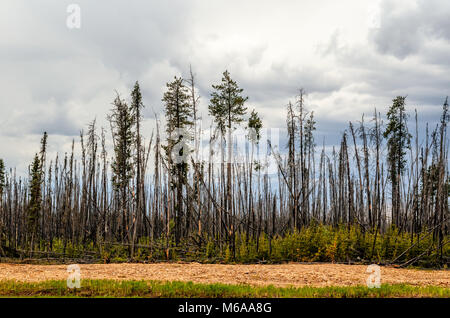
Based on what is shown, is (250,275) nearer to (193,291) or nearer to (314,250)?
(193,291)

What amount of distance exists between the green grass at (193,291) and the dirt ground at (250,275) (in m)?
1.76

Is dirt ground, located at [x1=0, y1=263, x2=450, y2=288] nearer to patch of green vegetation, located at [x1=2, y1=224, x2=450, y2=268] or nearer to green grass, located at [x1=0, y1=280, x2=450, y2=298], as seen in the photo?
patch of green vegetation, located at [x1=2, y1=224, x2=450, y2=268]

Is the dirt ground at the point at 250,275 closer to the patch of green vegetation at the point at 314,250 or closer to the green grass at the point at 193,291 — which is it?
the patch of green vegetation at the point at 314,250

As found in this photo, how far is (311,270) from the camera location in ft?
45.8

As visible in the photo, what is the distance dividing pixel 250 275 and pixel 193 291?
4186 millimetres

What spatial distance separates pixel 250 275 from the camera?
517 inches

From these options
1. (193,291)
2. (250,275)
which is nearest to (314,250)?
(250,275)

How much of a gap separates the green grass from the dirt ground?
5.79ft

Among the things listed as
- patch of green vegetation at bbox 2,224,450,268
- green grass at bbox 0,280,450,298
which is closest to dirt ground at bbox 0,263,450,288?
patch of green vegetation at bbox 2,224,450,268

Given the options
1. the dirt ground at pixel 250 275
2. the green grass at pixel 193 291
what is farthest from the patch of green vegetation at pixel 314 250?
the green grass at pixel 193 291

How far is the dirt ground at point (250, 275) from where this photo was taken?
1201 centimetres
